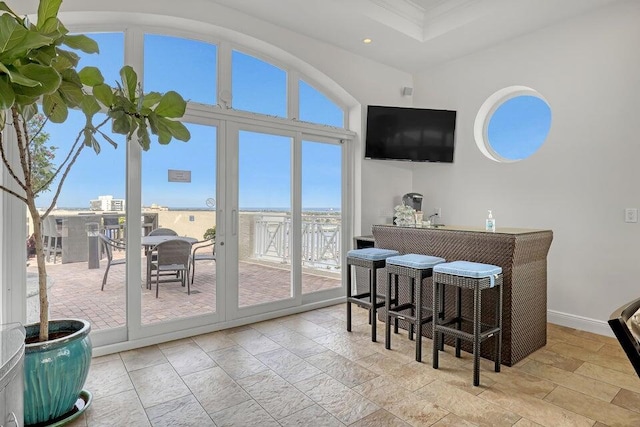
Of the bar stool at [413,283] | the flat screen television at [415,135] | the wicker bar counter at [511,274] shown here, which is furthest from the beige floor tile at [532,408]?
the flat screen television at [415,135]

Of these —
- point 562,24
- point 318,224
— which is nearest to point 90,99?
point 318,224

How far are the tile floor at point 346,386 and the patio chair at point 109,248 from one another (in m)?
0.74

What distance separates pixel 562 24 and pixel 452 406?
3.94 metres

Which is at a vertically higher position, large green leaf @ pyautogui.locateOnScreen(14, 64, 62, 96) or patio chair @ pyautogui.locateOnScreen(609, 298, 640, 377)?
large green leaf @ pyautogui.locateOnScreen(14, 64, 62, 96)

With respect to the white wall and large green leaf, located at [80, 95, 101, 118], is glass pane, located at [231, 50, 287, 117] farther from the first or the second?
the white wall

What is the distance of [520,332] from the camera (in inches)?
114

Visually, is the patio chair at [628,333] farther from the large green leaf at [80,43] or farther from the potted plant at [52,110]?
the large green leaf at [80,43]

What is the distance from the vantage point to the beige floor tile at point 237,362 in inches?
106

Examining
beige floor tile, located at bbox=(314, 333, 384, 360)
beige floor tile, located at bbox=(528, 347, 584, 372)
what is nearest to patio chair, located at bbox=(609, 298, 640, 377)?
beige floor tile, located at bbox=(528, 347, 584, 372)

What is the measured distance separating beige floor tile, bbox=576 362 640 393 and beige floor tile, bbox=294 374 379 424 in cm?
172

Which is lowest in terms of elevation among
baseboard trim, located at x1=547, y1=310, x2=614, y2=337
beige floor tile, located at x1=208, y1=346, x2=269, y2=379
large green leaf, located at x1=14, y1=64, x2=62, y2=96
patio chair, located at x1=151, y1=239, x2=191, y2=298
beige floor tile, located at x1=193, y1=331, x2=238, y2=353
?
beige floor tile, located at x1=208, y1=346, x2=269, y2=379

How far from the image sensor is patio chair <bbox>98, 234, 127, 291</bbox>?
3.15 meters

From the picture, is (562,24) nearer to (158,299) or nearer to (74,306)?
(158,299)

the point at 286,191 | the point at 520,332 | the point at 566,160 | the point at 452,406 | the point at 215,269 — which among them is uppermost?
the point at 566,160
